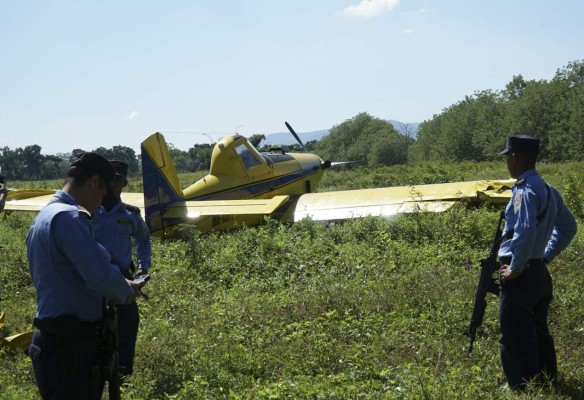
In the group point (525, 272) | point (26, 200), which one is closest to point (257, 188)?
point (26, 200)

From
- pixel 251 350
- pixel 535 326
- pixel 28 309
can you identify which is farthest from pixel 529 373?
pixel 28 309

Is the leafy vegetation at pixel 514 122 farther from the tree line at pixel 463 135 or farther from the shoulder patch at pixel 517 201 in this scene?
the shoulder patch at pixel 517 201

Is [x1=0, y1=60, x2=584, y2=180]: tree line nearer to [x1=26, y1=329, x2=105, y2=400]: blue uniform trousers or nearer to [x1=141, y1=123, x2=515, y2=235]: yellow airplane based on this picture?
[x1=141, y1=123, x2=515, y2=235]: yellow airplane

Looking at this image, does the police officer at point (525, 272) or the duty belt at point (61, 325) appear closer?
the duty belt at point (61, 325)

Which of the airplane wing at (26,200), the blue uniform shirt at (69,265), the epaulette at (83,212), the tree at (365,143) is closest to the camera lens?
the blue uniform shirt at (69,265)

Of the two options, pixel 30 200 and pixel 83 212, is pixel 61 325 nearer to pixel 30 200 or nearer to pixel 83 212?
pixel 83 212

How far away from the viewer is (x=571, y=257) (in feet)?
Answer: 25.8

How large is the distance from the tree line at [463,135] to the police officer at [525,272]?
Result: 110 feet

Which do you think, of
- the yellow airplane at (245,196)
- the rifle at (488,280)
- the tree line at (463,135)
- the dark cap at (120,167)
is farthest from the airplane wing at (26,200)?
the tree line at (463,135)

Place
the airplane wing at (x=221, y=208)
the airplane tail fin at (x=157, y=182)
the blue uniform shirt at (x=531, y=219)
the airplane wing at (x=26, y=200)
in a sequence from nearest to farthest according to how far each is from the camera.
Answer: the blue uniform shirt at (x=531, y=219) < the airplane tail fin at (x=157, y=182) < the airplane wing at (x=221, y=208) < the airplane wing at (x=26, y=200)

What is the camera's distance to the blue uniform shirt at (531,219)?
4.22m

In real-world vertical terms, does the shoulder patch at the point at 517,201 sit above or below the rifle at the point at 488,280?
above

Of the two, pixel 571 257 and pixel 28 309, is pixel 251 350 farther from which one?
pixel 571 257

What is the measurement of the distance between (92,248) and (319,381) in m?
2.51
